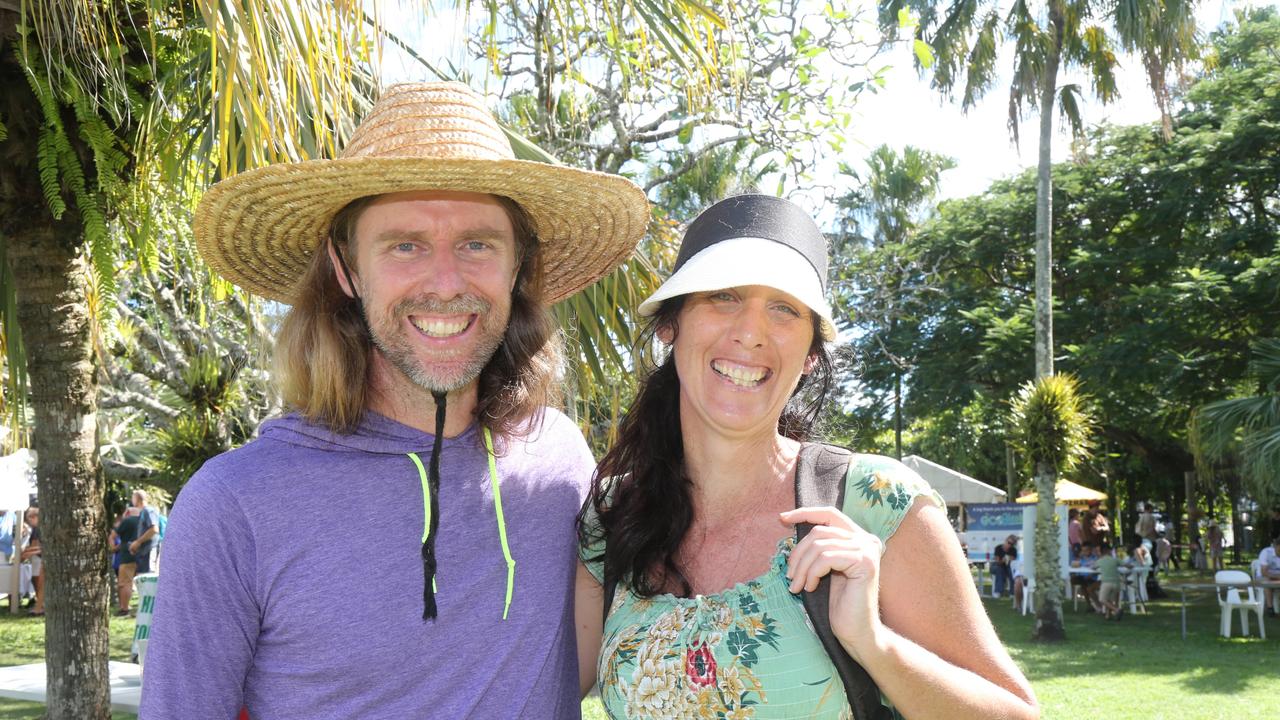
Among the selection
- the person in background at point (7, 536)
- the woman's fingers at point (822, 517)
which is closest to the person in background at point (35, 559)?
the person in background at point (7, 536)

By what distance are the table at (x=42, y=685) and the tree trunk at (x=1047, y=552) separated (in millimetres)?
10780

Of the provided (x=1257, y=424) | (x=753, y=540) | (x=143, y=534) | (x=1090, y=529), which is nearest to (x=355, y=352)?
(x=753, y=540)

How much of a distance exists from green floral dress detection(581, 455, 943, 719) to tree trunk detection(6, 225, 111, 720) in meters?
3.49

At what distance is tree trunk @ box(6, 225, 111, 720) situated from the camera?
181 inches

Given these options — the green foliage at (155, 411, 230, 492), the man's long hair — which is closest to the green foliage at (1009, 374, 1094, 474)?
the green foliage at (155, 411, 230, 492)

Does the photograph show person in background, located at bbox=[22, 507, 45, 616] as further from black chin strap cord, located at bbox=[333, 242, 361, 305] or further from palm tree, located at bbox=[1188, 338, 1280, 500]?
palm tree, located at bbox=[1188, 338, 1280, 500]

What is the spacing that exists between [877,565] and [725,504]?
1.75ft

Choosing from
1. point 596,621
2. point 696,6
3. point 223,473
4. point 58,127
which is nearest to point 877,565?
point 596,621

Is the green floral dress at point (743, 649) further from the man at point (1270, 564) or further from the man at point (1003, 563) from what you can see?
the man at point (1003, 563)

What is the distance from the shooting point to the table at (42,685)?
6258 mm

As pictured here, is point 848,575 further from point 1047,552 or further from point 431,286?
point 1047,552

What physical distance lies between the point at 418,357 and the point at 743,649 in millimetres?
855

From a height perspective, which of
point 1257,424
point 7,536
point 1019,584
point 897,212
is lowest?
point 1019,584

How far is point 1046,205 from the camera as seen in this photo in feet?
49.3
